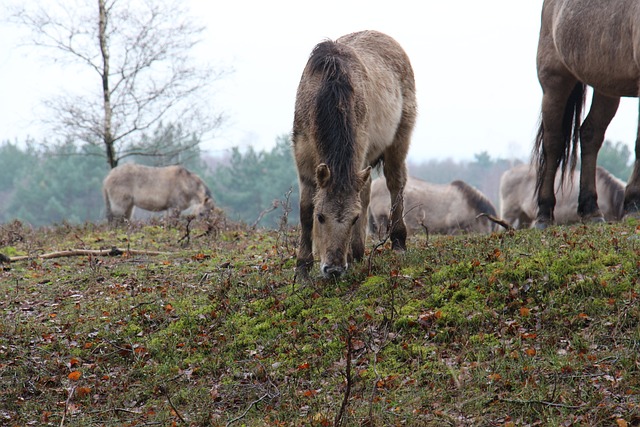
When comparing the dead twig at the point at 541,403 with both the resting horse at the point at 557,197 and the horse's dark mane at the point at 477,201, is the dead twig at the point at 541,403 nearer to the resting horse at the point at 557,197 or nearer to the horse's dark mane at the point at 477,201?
the resting horse at the point at 557,197

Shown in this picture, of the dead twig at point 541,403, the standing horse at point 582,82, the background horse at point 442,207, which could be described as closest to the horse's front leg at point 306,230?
the dead twig at point 541,403

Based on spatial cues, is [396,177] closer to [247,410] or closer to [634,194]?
[634,194]

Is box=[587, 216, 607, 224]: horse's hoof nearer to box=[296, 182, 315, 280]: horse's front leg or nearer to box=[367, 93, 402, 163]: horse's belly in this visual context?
box=[367, 93, 402, 163]: horse's belly

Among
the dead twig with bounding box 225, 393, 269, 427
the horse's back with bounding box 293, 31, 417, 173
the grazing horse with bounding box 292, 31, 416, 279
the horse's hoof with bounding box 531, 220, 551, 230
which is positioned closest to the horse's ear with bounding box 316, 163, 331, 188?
the grazing horse with bounding box 292, 31, 416, 279

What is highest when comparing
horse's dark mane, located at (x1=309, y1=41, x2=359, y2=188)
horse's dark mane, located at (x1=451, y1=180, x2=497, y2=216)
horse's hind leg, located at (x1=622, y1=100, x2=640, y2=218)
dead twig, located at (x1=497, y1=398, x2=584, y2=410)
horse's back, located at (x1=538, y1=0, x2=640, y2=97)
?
horse's back, located at (x1=538, y1=0, x2=640, y2=97)

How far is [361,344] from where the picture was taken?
5.71 m

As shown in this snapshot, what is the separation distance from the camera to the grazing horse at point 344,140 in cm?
644

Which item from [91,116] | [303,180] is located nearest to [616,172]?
[91,116]

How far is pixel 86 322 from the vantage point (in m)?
6.92

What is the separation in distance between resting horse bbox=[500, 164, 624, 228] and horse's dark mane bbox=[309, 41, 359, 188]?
8.70 metres

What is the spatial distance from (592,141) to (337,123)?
448 cm

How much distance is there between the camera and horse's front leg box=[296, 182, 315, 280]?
277 inches

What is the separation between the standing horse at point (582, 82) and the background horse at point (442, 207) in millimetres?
7997

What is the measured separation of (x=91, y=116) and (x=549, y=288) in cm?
1563
